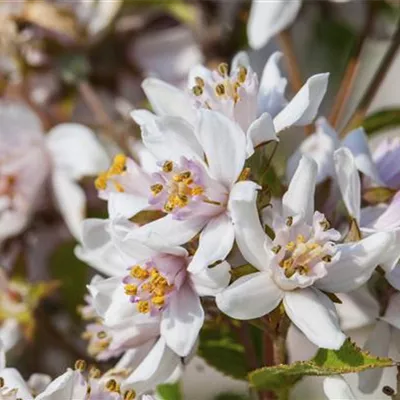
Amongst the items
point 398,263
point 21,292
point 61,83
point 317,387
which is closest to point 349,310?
point 317,387

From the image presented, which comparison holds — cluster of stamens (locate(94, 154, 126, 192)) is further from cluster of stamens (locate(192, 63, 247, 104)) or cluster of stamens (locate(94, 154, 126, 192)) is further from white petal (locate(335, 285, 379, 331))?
white petal (locate(335, 285, 379, 331))

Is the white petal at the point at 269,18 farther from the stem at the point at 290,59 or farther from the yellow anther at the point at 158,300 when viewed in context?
the yellow anther at the point at 158,300

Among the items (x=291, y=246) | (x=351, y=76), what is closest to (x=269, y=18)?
(x=351, y=76)

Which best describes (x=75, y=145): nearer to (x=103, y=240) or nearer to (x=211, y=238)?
(x=103, y=240)

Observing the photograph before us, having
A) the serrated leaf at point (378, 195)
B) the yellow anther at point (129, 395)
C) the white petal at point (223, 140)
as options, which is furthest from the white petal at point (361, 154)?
the yellow anther at point (129, 395)

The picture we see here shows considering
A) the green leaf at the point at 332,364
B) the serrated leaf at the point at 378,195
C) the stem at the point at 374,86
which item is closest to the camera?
the green leaf at the point at 332,364

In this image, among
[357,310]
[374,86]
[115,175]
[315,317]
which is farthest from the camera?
[374,86]

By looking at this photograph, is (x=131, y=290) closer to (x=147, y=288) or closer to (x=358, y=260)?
(x=147, y=288)
